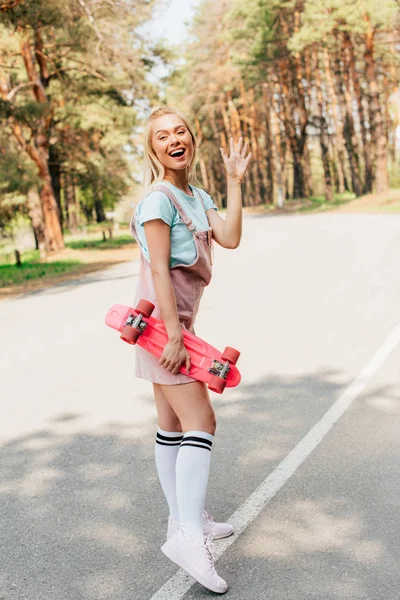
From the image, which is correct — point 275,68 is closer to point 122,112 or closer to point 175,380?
point 122,112

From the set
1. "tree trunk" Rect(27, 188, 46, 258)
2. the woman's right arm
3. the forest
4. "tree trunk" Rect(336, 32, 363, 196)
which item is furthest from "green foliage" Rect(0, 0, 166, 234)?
the woman's right arm

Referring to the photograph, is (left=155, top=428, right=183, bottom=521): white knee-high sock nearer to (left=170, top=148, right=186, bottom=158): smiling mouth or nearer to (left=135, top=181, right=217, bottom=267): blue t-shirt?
(left=135, top=181, right=217, bottom=267): blue t-shirt

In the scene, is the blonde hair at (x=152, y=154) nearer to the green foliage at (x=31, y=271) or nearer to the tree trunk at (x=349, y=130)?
the green foliage at (x=31, y=271)

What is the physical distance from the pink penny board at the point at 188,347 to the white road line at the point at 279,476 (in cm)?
89

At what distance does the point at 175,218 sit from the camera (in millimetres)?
3389

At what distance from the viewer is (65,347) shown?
30.9 ft

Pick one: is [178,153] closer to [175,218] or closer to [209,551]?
[175,218]

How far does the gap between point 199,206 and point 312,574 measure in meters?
1.67

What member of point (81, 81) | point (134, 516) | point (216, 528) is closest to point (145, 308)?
point (216, 528)

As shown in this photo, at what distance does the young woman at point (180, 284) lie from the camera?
11.0ft

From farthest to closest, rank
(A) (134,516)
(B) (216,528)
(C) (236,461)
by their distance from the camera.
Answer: (C) (236,461)
(A) (134,516)
(B) (216,528)

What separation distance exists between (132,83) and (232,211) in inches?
1117

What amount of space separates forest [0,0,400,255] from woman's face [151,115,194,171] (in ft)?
47.5

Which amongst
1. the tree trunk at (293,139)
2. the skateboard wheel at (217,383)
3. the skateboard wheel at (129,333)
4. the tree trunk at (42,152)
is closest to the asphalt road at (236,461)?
the skateboard wheel at (217,383)
